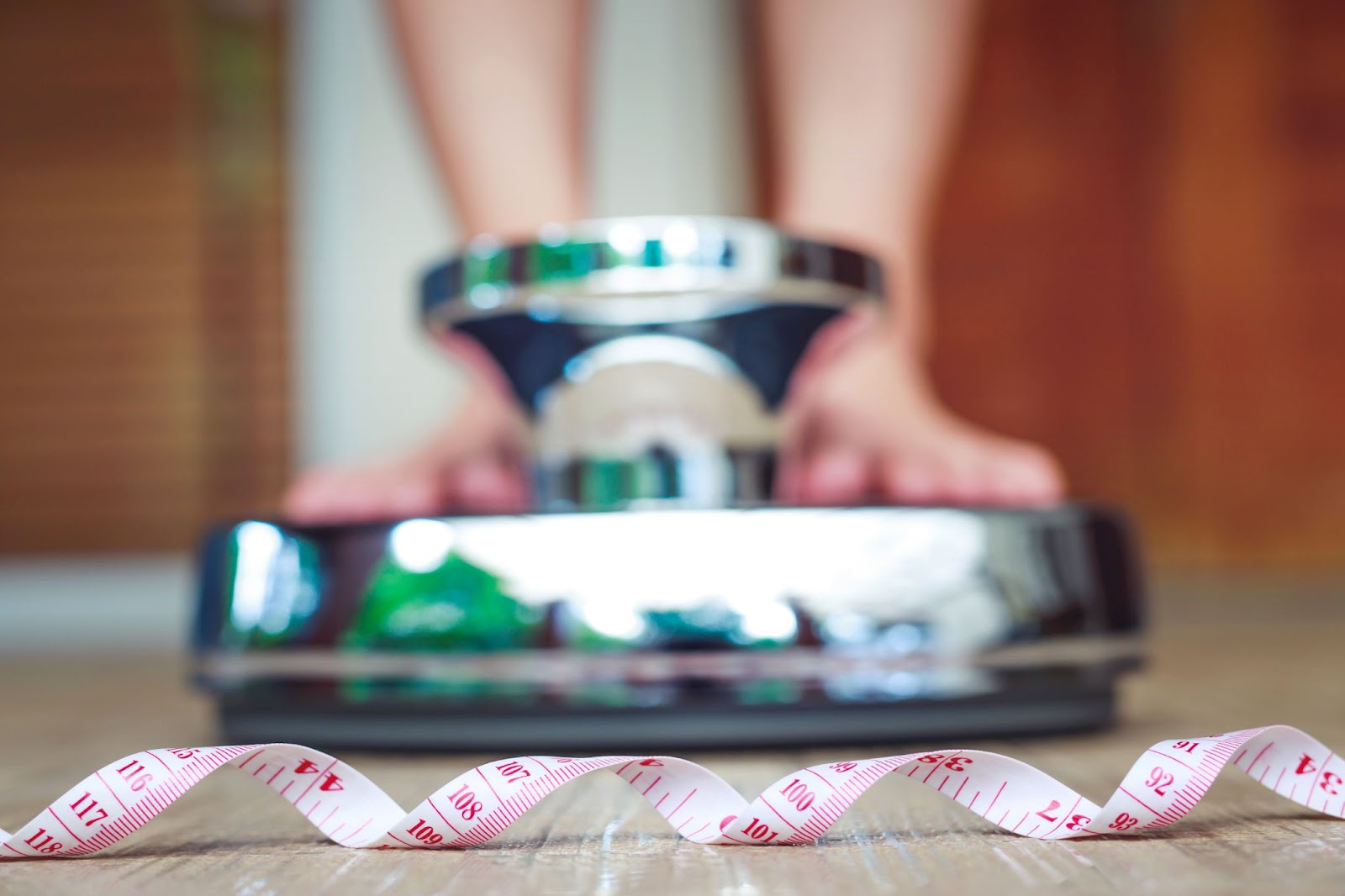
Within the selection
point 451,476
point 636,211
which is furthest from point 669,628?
point 636,211

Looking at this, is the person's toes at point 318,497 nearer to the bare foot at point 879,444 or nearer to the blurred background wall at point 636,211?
the bare foot at point 879,444

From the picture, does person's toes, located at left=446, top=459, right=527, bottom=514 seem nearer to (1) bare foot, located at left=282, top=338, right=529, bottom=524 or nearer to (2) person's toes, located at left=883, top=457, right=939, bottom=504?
(1) bare foot, located at left=282, top=338, right=529, bottom=524

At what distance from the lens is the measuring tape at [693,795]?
0.33m

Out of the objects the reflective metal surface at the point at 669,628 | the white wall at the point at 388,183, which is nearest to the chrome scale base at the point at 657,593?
the reflective metal surface at the point at 669,628

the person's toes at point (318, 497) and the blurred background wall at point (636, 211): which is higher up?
the blurred background wall at point (636, 211)

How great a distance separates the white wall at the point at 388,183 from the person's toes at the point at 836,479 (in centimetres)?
88

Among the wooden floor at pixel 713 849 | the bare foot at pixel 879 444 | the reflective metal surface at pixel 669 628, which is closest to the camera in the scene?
the wooden floor at pixel 713 849

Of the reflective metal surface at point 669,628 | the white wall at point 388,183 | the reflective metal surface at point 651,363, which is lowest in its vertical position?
the reflective metal surface at point 669,628

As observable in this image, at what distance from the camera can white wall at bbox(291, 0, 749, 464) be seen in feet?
5.04

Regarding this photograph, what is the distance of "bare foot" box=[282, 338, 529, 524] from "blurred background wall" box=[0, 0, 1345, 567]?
0.77m

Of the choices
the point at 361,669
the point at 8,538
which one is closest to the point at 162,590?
the point at 8,538

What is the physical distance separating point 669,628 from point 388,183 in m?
1.20

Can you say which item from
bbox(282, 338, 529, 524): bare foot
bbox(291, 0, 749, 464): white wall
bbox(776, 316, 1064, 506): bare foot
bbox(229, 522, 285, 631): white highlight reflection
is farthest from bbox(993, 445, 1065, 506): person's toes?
bbox(291, 0, 749, 464): white wall

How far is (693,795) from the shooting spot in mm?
356
